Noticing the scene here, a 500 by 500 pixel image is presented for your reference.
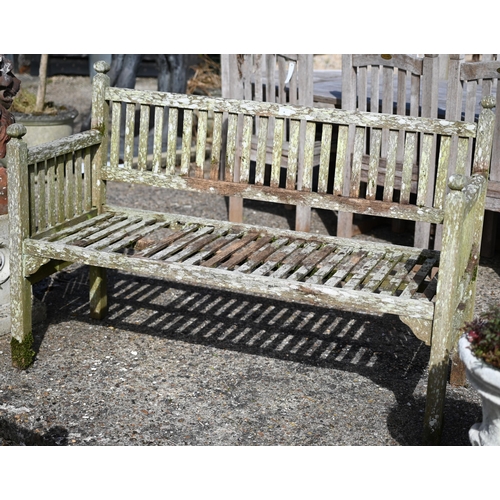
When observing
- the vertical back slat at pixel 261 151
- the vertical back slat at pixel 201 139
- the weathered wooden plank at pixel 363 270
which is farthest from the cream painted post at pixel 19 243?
the weathered wooden plank at pixel 363 270

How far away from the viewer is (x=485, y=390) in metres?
3.08

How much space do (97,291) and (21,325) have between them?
0.70m

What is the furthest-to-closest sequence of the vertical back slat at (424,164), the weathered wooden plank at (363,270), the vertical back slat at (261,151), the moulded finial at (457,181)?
the vertical back slat at (261,151)
the vertical back slat at (424,164)
the weathered wooden plank at (363,270)
the moulded finial at (457,181)

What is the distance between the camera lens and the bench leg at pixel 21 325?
4.30 metres

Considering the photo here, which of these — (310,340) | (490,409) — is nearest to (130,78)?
(310,340)

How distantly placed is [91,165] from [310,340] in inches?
58.4

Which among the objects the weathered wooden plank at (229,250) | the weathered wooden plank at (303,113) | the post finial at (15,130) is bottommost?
the weathered wooden plank at (229,250)

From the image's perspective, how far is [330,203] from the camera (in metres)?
4.42

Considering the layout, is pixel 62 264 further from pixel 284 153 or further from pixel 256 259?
pixel 284 153

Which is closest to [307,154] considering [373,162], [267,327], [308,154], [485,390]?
[308,154]

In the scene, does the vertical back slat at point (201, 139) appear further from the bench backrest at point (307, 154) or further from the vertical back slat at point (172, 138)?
the vertical back slat at point (172, 138)

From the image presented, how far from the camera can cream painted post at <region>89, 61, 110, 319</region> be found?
470 cm

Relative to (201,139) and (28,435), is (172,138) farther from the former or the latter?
(28,435)

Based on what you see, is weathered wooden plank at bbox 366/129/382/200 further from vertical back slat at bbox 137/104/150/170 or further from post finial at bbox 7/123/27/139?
post finial at bbox 7/123/27/139
